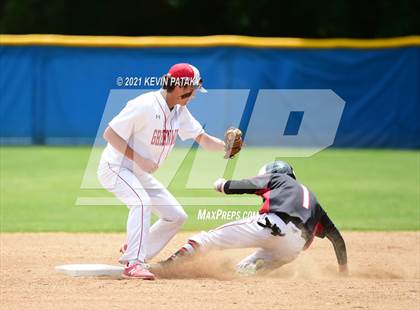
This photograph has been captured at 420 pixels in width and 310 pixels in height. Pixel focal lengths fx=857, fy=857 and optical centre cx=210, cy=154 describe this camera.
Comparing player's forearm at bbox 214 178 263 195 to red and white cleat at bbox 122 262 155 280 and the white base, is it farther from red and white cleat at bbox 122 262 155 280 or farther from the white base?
the white base

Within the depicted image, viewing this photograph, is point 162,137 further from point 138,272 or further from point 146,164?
point 138,272

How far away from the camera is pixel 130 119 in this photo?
25.1 ft

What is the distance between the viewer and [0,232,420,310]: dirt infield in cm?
667

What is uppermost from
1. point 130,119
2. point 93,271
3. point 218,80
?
point 130,119

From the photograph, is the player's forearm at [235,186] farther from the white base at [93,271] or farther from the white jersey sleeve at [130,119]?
the white base at [93,271]

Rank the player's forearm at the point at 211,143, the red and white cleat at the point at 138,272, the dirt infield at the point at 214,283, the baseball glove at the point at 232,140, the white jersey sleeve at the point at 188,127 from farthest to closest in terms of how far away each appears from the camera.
Result: the player's forearm at the point at 211,143 → the white jersey sleeve at the point at 188,127 → the baseball glove at the point at 232,140 → the red and white cleat at the point at 138,272 → the dirt infield at the point at 214,283

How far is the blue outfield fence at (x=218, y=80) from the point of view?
21.4m

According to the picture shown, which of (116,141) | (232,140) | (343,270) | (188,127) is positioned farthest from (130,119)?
(343,270)

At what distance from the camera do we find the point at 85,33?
2836cm

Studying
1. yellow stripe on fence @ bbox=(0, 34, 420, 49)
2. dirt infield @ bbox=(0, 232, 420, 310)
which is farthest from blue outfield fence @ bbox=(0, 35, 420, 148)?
dirt infield @ bbox=(0, 232, 420, 310)

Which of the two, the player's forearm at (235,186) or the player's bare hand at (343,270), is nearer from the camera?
the player's forearm at (235,186)

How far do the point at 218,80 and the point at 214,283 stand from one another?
14.2m

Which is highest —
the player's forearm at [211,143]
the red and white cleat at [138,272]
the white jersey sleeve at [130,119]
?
the white jersey sleeve at [130,119]

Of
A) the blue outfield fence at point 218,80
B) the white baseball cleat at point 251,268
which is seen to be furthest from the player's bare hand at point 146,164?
the blue outfield fence at point 218,80
